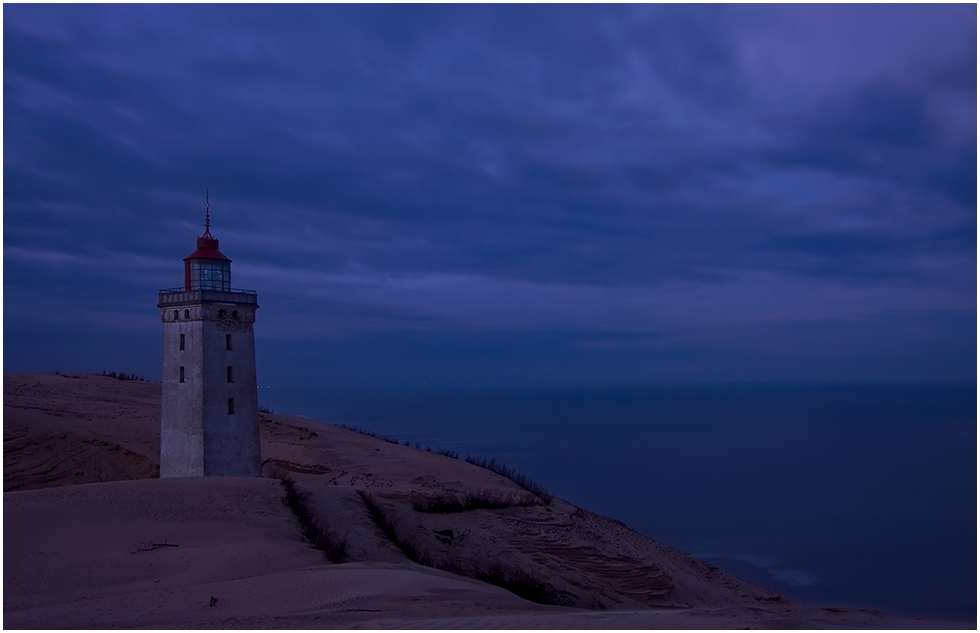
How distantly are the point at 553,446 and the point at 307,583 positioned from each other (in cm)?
4754

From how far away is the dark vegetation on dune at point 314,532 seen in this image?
412 inches

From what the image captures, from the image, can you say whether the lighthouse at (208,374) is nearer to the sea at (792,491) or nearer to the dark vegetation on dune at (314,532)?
the dark vegetation on dune at (314,532)

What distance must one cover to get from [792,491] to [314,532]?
32.1m

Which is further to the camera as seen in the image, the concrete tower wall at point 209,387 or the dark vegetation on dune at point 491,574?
the concrete tower wall at point 209,387

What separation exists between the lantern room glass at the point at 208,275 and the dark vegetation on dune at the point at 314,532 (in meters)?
6.36

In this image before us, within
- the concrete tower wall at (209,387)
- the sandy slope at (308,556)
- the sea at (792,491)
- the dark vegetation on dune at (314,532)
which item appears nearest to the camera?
the sandy slope at (308,556)

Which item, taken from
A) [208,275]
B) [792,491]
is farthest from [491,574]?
[792,491]

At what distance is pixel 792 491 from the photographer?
3659 cm

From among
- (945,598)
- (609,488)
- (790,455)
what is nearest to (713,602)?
(945,598)

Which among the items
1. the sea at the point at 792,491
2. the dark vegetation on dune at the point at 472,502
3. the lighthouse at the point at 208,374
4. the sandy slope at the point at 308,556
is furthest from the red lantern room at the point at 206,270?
the sea at the point at 792,491

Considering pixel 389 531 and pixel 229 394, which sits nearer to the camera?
pixel 389 531

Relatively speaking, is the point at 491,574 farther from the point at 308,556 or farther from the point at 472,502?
the point at 472,502

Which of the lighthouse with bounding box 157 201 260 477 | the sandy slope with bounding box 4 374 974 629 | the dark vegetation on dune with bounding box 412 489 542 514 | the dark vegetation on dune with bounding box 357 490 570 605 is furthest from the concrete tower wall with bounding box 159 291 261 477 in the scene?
the dark vegetation on dune with bounding box 357 490 570 605

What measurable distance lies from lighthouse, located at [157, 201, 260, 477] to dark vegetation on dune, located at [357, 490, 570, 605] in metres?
6.05
